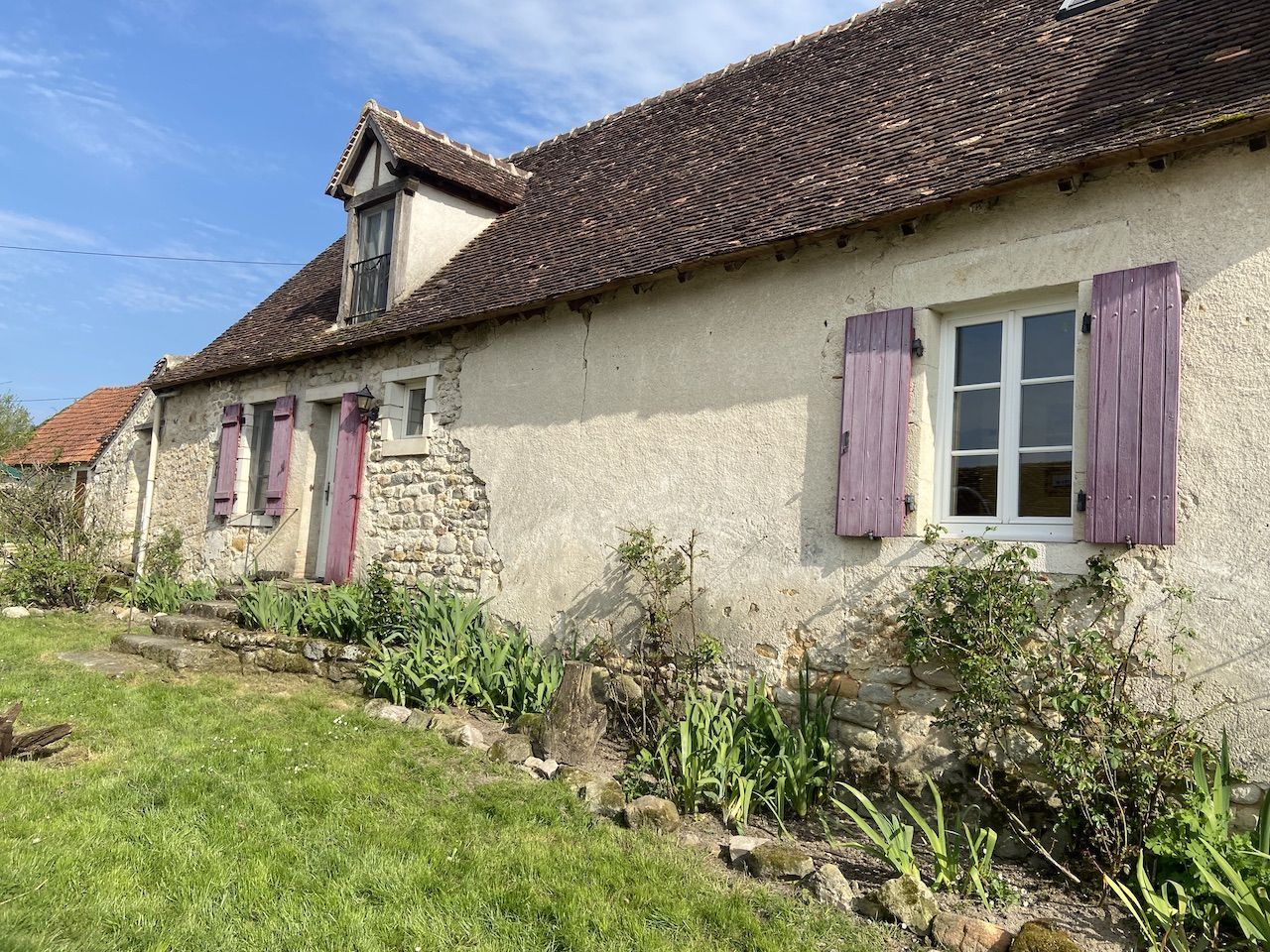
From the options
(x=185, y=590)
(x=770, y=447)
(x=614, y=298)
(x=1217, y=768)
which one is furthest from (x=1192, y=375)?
(x=185, y=590)

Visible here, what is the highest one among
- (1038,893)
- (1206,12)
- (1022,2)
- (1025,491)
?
(1022,2)

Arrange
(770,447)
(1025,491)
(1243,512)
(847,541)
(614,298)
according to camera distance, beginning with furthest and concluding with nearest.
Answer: (614,298) → (770,447) → (847,541) → (1025,491) → (1243,512)

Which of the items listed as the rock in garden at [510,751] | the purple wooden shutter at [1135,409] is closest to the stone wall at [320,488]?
the rock in garden at [510,751]

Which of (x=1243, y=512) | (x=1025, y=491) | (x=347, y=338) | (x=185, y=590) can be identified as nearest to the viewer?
(x=1243, y=512)

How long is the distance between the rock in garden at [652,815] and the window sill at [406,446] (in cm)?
494

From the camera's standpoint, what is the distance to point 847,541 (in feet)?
17.1

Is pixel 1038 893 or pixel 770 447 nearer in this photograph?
pixel 1038 893

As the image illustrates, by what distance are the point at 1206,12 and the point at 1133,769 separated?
4648 mm

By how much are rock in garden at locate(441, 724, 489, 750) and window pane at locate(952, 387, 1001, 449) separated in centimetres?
351

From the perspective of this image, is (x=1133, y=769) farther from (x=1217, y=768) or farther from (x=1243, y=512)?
(x=1243, y=512)

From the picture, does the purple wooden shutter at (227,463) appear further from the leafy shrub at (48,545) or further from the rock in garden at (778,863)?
the rock in garden at (778,863)

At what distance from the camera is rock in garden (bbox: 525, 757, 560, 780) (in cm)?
495

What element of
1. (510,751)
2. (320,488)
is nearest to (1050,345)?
(510,751)

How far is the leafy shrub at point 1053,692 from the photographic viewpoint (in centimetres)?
378
